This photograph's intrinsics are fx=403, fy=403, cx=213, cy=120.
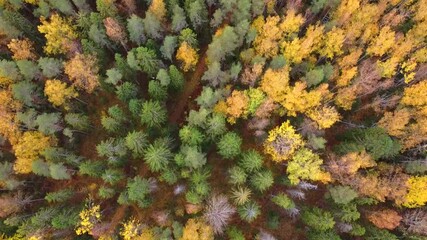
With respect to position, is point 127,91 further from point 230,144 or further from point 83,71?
point 230,144

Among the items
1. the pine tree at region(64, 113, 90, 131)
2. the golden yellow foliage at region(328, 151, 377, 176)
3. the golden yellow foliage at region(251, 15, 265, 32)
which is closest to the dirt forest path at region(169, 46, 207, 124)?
the golden yellow foliage at region(251, 15, 265, 32)

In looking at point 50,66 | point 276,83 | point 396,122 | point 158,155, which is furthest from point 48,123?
point 396,122

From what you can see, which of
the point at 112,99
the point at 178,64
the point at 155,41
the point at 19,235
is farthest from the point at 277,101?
the point at 19,235

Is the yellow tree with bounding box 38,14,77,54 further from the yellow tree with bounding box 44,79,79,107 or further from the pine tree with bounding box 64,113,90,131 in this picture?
A: the pine tree with bounding box 64,113,90,131

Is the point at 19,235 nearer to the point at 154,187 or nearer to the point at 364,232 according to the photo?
the point at 154,187

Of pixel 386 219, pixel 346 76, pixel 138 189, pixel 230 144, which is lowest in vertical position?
pixel 138 189

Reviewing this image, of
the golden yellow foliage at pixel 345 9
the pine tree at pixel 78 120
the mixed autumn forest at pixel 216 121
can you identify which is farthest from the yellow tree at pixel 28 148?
the golden yellow foliage at pixel 345 9

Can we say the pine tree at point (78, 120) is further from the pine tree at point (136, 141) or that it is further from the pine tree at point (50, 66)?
the pine tree at point (136, 141)
